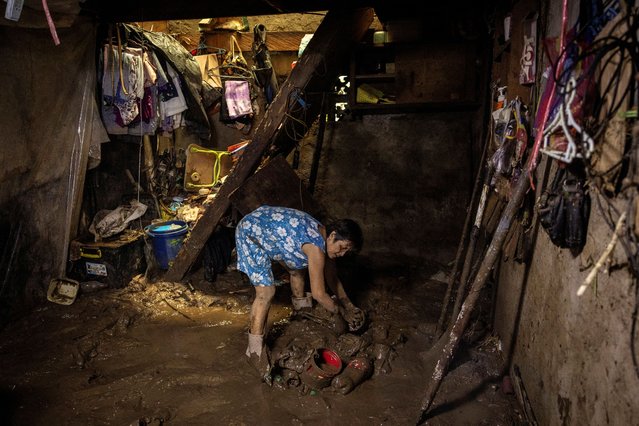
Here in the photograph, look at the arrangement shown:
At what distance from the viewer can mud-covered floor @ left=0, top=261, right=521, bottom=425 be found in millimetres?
3279

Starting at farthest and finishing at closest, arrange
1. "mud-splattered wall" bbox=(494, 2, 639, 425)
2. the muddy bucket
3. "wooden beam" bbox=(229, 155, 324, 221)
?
"wooden beam" bbox=(229, 155, 324, 221)
the muddy bucket
"mud-splattered wall" bbox=(494, 2, 639, 425)

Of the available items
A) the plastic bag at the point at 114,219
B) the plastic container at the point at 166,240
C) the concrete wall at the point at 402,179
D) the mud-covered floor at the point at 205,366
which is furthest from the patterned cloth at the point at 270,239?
the concrete wall at the point at 402,179

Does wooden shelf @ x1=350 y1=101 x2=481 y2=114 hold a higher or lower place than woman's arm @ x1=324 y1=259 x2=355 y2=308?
higher

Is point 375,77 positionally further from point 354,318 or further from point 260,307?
point 260,307

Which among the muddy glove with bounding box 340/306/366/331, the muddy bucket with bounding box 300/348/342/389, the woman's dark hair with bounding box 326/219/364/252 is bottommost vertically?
the muddy bucket with bounding box 300/348/342/389

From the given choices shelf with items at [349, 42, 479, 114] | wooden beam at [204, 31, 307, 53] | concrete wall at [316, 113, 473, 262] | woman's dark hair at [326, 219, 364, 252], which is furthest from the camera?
wooden beam at [204, 31, 307, 53]

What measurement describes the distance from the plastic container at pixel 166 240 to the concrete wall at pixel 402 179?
7.58 ft

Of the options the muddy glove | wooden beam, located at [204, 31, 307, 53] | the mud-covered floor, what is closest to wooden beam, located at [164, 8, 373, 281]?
the mud-covered floor

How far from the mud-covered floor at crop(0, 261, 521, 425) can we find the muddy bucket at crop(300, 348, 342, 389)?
0.09 m

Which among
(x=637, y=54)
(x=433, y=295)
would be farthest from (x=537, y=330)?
(x=433, y=295)

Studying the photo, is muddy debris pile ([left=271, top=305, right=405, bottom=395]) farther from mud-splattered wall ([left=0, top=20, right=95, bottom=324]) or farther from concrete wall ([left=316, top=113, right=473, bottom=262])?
mud-splattered wall ([left=0, top=20, right=95, bottom=324])

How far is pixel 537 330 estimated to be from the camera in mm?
2910

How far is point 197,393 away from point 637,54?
3690mm

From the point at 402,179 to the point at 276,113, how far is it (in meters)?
2.40
